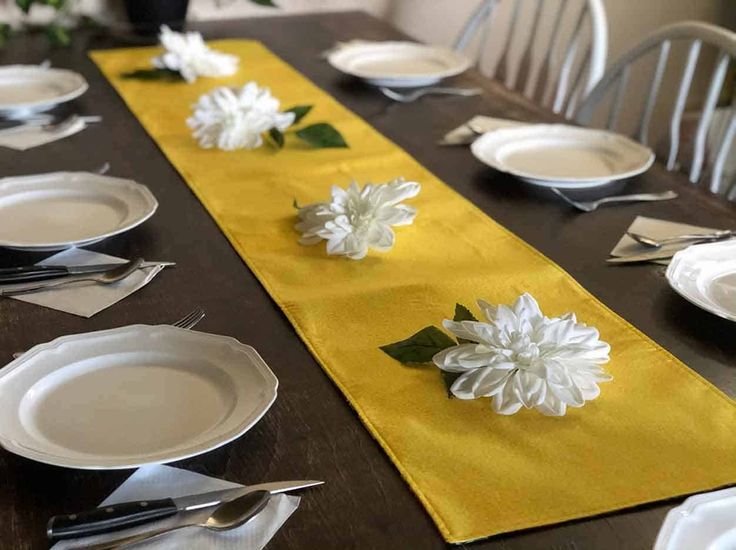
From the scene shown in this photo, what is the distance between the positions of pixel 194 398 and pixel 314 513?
164mm

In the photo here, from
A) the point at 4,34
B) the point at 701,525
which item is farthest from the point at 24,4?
the point at 701,525

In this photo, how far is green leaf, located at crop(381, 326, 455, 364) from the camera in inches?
34.6

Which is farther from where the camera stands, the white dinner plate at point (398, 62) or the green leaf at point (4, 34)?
the green leaf at point (4, 34)

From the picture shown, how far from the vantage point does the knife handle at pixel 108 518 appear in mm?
648

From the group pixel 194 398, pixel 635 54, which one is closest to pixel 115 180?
pixel 194 398

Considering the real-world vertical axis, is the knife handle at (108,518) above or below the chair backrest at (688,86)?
below

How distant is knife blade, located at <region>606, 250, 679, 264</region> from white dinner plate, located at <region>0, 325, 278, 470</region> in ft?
1.57

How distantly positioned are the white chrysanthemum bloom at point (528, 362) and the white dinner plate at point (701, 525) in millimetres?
142

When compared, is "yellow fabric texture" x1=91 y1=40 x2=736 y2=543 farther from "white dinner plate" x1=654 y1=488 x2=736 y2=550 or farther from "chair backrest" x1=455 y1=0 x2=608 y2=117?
"chair backrest" x1=455 y1=0 x2=608 y2=117

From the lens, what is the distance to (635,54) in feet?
5.64

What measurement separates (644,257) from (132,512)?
2.18 feet

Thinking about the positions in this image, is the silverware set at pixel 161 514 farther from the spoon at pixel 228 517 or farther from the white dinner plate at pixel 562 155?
the white dinner plate at pixel 562 155

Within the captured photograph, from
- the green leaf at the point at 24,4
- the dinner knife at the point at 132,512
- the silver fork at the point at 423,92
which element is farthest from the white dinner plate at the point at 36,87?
the dinner knife at the point at 132,512

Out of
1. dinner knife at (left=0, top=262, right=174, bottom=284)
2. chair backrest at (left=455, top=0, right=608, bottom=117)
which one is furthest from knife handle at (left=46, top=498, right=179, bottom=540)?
chair backrest at (left=455, top=0, right=608, bottom=117)
